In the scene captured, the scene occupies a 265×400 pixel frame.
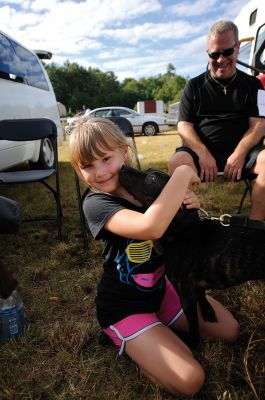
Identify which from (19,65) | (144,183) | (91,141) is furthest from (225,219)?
(19,65)

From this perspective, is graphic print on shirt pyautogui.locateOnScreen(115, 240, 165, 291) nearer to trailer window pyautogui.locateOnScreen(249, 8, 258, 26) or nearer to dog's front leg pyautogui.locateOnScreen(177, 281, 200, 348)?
dog's front leg pyautogui.locateOnScreen(177, 281, 200, 348)

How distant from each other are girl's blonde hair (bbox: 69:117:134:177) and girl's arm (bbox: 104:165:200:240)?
13.5 inches

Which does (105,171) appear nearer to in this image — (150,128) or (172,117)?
(150,128)

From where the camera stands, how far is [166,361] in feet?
4.74

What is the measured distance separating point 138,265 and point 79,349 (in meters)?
0.59

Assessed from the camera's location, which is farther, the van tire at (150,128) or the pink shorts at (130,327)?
the van tire at (150,128)

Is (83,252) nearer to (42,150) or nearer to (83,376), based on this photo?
(83,376)

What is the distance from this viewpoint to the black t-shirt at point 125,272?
5.15ft

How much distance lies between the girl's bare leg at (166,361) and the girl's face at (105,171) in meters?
0.70

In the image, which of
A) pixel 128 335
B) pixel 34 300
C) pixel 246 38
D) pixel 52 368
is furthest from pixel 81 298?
pixel 246 38

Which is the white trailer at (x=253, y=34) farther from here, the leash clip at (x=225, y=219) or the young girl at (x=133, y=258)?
the leash clip at (x=225, y=219)

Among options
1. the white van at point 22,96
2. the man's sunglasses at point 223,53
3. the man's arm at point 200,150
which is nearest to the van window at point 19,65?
the white van at point 22,96

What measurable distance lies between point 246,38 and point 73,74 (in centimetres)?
7668

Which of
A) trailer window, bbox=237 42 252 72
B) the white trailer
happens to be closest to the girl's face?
the white trailer
